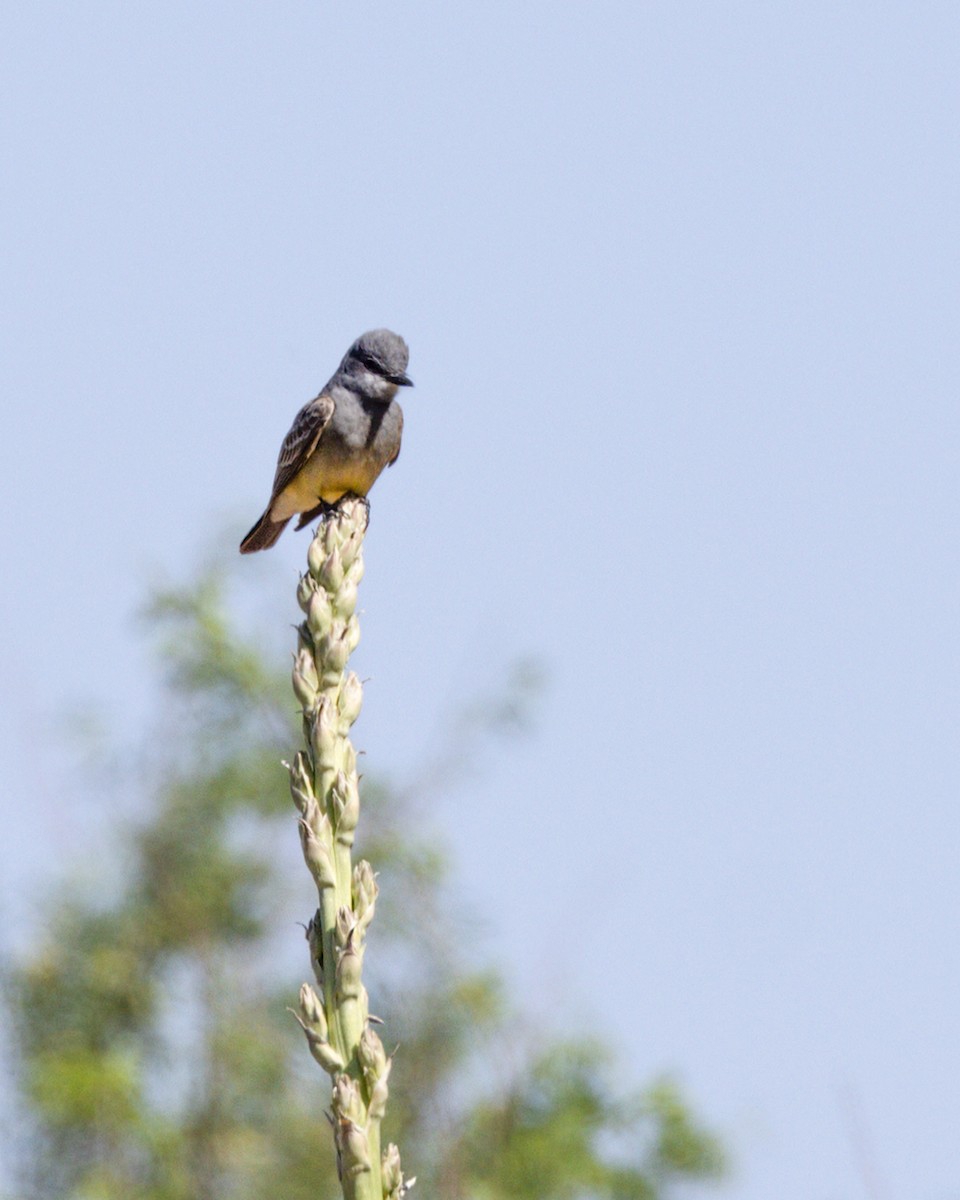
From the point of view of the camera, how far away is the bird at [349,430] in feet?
35.0

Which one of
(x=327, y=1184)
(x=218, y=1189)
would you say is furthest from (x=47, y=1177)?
(x=327, y=1184)

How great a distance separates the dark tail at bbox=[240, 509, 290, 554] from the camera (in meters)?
11.6

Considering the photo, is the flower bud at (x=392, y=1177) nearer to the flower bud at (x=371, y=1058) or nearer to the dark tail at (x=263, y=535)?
the flower bud at (x=371, y=1058)

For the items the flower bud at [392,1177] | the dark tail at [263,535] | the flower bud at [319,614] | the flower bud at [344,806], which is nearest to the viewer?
the flower bud at [392,1177]

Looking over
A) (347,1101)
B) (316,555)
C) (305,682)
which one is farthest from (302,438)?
(347,1101)

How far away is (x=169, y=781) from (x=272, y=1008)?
2.97 metres

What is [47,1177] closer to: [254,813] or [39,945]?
[39,945]

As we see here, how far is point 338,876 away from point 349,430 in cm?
655

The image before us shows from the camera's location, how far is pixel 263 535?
Result: 11.8m

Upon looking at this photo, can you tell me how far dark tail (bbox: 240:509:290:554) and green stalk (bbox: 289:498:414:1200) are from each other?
6468 millimetres

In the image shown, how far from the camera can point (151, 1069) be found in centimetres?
1917

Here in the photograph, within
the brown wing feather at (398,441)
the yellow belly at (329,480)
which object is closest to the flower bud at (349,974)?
the yellow belly at (329,480)

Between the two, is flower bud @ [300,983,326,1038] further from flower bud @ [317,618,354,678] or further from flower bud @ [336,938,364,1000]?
flower bud @ [317,618,354,678]

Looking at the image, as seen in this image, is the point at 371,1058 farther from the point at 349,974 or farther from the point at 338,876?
the point at 338,876
